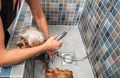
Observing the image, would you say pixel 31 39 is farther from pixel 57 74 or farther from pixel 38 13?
pixel 57 74

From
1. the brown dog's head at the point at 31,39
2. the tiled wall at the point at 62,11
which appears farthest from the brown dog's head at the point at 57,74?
the tiled wall at the point at 62,11

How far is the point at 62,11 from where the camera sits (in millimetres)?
1542

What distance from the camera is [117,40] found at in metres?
0.89

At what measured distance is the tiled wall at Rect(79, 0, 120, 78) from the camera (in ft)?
2.99

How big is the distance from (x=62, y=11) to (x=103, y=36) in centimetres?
61

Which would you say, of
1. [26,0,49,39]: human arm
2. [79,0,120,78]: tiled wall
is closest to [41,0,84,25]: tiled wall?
[79,0,120,78]: tiled wall

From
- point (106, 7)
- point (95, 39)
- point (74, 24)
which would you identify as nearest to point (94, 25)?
A: point (95, 39)

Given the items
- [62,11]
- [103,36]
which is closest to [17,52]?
[103,36]

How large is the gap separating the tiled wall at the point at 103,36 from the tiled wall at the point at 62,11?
0.12 m

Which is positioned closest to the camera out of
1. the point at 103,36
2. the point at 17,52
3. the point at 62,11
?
the point at 17,52

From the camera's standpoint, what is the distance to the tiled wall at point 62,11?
1.48 m

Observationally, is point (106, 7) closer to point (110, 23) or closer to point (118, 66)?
point (110, 23)

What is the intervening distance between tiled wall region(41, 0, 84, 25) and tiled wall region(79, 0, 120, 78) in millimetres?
121

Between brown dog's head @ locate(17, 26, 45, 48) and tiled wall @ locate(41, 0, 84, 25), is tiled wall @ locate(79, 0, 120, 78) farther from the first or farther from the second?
brown dog's head @ locate(17, 26, 45, 48)
